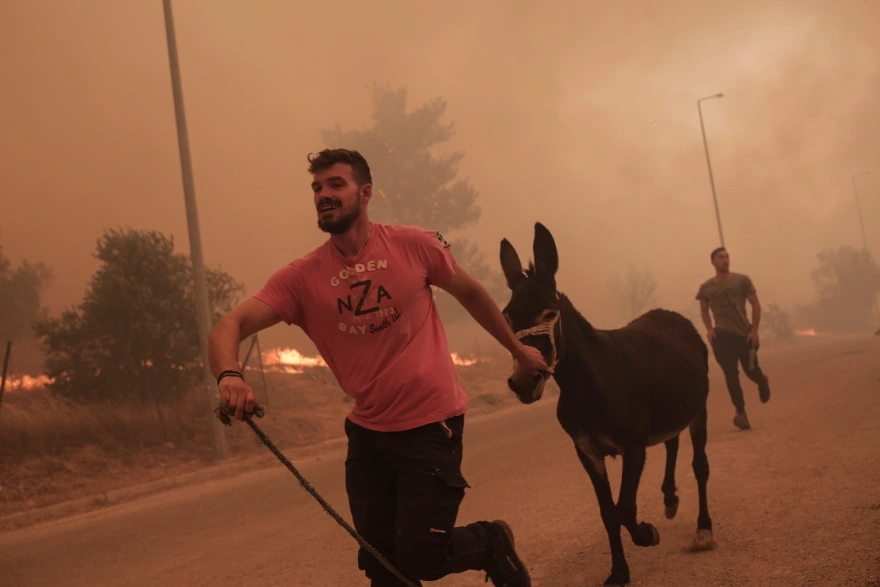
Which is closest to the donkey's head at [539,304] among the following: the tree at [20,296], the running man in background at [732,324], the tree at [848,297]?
the running man in background at [732,324]

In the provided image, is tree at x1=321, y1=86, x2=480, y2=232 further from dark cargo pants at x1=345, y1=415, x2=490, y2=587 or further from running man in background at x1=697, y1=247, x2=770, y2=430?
dark cargo pants at x1=345, y1=415, x2=490, y2=587

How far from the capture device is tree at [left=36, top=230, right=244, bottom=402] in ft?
46.9

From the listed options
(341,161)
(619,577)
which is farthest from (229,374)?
(619,577)

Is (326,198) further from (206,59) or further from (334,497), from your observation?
(206,59)

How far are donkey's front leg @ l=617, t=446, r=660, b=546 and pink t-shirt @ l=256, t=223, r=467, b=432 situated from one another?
5.05 ft

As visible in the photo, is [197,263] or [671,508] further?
[197,263]

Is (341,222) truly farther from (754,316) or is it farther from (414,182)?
(414,182)

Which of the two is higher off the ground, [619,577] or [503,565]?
[503,565]

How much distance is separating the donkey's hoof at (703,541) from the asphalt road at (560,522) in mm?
76

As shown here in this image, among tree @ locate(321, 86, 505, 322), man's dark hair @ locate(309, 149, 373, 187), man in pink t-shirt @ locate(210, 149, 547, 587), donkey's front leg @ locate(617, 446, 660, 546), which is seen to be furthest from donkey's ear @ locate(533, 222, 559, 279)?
tree @ locate(321, 86, 505, 322)

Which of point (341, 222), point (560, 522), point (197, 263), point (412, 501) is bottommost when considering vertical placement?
point (560, 522)

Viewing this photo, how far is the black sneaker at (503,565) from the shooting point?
3414 mm

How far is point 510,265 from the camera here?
15.2 ft

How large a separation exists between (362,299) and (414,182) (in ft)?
130
